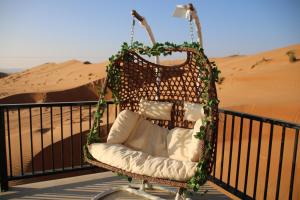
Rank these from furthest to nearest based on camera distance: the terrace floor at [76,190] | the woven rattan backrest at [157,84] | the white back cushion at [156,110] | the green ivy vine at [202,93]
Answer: the woven rattan backrest at [157,84] → the white back cushion at [156,110] → the terrace floor at [76,190] → the green ivy vine at [202,93]

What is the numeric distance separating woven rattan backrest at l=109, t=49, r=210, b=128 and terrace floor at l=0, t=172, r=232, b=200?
32.0 inches

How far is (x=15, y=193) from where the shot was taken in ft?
9.50

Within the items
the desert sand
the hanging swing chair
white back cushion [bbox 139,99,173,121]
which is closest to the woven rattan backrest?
the hanging swing chair

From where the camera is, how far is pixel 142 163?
7.78 ft

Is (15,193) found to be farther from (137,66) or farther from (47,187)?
(137,66)

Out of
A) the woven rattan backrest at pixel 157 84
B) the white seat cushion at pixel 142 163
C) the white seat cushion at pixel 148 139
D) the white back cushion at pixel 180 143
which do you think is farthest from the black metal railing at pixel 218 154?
the white seat cushion at pixel 142 163

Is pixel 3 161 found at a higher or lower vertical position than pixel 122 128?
lower

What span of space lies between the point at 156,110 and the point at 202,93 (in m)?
0.57

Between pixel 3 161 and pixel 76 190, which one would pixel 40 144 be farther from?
pixel 76 190

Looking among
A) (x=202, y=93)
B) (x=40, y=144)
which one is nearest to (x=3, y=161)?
(x=202, y=93)

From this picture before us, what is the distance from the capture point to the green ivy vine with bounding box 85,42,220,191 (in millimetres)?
2180

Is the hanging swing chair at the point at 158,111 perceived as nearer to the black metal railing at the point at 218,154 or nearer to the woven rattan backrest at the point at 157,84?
the woven rattan backrest at the point at 157,84

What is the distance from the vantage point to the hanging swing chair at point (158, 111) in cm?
226

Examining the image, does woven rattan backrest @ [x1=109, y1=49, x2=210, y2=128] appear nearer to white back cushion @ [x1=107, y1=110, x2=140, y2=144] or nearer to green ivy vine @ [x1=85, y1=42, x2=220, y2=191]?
green ivy vine @ [x1=85, y1=42, x2=220, y2=191]
